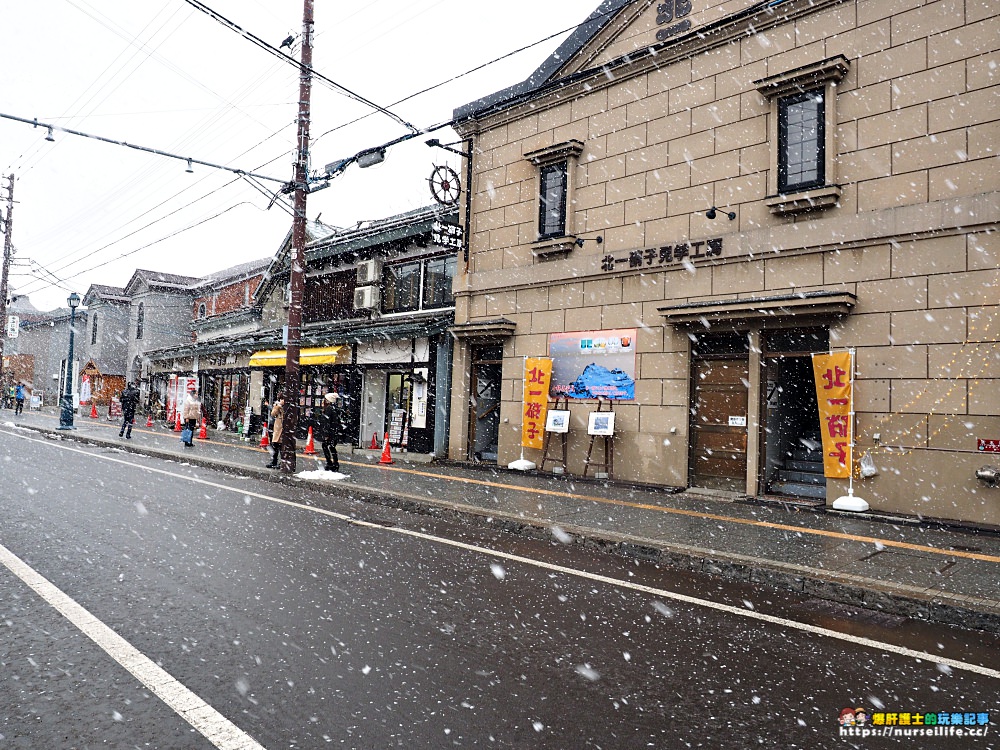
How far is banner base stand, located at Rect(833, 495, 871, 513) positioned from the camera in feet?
34.3

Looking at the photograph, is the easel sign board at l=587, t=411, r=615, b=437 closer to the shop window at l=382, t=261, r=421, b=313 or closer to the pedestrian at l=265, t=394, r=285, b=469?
the pedestrian at l=265, t=394, r=285, b=469

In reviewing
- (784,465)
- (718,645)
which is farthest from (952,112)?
(718,645)

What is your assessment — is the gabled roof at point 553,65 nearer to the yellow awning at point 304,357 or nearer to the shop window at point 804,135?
the shop window at point 804,135

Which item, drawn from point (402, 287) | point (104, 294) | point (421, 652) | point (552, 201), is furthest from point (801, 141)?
point (104, 294)

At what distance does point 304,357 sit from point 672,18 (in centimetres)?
1472

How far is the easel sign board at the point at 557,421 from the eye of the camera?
14.4 meters

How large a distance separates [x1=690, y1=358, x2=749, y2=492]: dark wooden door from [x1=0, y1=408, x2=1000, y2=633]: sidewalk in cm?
66

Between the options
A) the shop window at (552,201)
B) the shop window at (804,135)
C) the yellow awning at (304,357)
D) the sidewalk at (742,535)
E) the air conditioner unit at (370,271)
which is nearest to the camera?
the sidewalk at (742,535)

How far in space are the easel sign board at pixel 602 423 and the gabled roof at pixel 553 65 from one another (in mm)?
7736

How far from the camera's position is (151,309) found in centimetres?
4041

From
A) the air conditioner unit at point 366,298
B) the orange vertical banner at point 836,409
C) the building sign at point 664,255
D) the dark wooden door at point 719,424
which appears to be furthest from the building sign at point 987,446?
the air conditioner unit at point 366,298

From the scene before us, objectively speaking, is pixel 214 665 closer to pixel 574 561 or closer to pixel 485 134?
pixel 574 561

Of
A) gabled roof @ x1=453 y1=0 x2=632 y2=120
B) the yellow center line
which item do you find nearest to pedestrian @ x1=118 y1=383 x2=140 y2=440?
the yellow center line

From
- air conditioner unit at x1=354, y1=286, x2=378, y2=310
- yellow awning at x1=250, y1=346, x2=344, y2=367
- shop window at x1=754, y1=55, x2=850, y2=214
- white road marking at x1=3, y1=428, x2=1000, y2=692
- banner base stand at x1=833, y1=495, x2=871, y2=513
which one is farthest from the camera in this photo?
air conditioner unit at x1=354, y1=286, x2=378, y2=310
